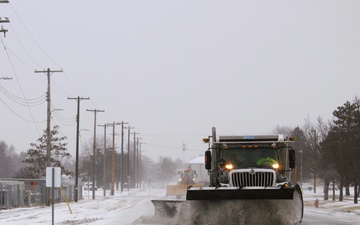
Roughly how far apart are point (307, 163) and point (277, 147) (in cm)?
5360

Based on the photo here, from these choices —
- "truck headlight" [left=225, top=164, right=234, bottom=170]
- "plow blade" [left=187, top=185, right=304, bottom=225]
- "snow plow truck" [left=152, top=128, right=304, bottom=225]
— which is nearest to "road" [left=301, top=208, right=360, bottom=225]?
"snow plow truck" [left=152, top=128, right=304, bottom=225]

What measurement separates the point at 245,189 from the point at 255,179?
130cm

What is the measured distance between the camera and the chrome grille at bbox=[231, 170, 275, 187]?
1761 centimetres

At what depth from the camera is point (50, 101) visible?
171 ft

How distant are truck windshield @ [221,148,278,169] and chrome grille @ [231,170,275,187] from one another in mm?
1001

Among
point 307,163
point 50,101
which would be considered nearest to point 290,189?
point 50,101

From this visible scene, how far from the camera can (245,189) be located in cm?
1641

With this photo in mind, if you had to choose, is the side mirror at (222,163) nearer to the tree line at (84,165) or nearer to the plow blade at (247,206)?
the plow blade at (247,206)

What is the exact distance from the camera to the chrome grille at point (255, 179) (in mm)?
17609

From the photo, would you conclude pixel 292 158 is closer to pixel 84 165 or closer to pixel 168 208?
pixel 168 208

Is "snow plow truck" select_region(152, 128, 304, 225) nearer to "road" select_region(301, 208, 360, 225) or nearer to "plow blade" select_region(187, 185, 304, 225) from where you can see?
"plow blade" select_region(187, 185, 304, 225)

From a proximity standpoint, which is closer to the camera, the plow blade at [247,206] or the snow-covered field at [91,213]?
the plow blade at [247,206]

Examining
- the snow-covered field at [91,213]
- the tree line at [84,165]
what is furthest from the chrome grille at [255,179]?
the tree line at [84,165]

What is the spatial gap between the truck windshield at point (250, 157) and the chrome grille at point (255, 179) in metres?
1.00
